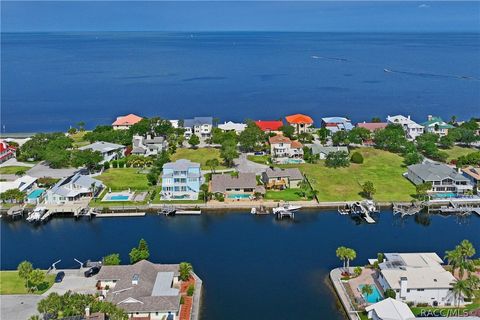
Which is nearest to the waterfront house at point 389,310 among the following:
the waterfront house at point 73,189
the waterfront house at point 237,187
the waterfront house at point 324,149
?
the waterfront house at point 237,187

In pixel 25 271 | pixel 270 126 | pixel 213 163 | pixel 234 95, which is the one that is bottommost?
pixel 234 95

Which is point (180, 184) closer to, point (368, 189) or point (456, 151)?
point (368, 189)

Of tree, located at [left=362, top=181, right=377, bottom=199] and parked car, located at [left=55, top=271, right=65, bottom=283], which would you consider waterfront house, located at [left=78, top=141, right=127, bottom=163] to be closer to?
parked car, located at [left=55, top=271, right=65, bottom=283]

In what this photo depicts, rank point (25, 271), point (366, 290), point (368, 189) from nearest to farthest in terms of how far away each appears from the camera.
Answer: point (366, 290), point (25, 271), point (368, 189)

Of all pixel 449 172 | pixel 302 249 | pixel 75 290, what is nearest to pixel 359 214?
pixel 302 249

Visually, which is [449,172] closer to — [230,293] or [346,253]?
[346,253]

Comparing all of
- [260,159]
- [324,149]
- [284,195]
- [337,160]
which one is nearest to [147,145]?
[260,159]

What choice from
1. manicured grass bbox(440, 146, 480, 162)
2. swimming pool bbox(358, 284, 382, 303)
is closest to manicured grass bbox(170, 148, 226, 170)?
manicured grass bbox(440, 146, 480, 162)

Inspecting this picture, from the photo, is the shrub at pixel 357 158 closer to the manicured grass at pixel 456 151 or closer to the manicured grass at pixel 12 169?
the manicured grass at pixel 456 151
